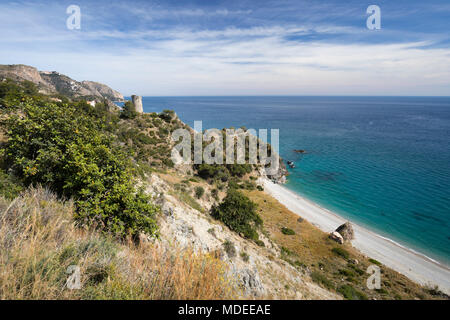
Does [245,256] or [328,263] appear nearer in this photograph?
[245,256]

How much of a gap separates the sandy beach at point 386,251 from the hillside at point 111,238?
232cm

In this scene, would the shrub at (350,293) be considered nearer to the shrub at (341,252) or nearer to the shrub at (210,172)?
the shrub at (341,252)

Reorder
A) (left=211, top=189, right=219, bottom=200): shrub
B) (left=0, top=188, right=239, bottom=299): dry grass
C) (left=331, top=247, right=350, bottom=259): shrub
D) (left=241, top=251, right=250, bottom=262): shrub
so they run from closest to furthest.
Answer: (left=0, top=188, right=239, bottom=299): dry grass
(left=241, top=251, right=250, bottom=262): shrub
(left=331, top=247, right=350, bottom=259): shrub
(left=211, top=189, right=219, bottom=200): shrub

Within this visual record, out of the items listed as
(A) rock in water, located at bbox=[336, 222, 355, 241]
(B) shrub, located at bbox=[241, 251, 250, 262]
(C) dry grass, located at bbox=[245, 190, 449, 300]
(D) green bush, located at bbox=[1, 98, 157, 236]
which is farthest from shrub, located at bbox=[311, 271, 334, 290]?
(D) green bush, located at bbox=[1, 98, 157, 236]

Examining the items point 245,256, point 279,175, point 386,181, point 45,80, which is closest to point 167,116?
point 279,175

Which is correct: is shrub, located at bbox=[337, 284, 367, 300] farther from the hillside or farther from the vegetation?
the vegetation

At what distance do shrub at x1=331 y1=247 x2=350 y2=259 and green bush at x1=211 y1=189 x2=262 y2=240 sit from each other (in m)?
9.01

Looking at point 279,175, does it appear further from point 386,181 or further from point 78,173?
point 78,173

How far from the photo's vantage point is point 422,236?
2612cm

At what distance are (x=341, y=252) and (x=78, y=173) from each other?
81.2 feet

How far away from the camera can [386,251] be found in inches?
912

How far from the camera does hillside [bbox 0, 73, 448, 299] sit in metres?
3.37

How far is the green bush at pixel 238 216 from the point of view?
18.3 m
